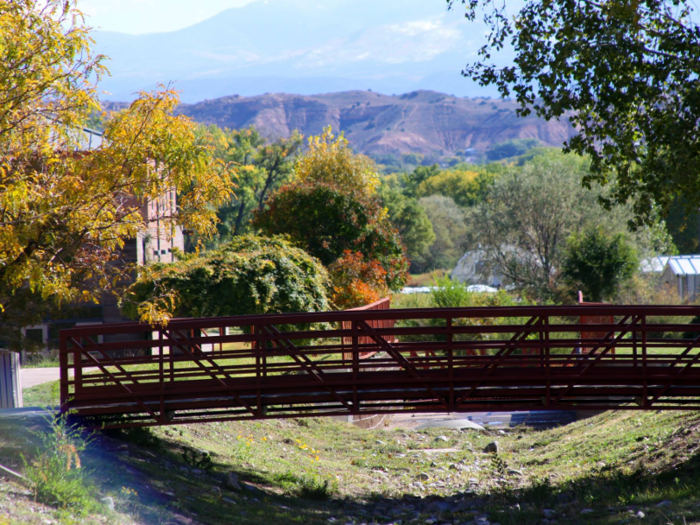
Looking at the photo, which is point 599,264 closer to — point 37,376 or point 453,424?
point 453,424

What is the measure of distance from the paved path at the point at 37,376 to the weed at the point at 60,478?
6.46 m

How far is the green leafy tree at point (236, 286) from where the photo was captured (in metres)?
14.2

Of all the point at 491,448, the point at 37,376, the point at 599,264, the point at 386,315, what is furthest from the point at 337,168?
the point at 386,315

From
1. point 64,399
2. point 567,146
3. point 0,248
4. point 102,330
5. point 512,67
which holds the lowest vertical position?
point 64,399

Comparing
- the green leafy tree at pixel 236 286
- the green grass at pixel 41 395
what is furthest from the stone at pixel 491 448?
the green grass at pixel 41 395

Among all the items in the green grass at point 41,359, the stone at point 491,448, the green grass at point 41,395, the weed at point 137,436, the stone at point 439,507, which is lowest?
the stone at point 491,448

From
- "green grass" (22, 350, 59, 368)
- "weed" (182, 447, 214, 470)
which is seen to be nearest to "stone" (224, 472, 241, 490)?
"weed" (182, 447, 214, 470)

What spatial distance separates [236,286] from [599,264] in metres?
18.1

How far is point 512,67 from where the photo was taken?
11.0m

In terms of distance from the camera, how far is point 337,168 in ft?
96.6

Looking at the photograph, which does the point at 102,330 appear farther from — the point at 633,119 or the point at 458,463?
the point at 633,119

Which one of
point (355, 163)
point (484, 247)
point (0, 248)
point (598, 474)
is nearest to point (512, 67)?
point (598, 474)

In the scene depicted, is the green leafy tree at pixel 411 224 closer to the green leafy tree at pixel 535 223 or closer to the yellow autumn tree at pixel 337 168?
the green leafy tree at pixel 535 223

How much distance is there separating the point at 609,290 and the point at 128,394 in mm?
23432
